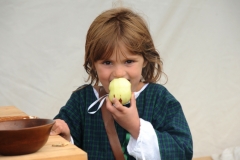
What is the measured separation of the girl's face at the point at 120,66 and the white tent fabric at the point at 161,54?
4.19ft

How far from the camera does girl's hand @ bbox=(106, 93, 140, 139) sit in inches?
88.9

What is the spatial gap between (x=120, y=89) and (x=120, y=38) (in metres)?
0.29

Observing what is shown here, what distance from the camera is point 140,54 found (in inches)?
101

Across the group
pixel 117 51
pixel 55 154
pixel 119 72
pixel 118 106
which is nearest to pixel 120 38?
pixel 117 51

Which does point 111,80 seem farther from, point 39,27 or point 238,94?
point 238,94

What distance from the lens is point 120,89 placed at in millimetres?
2336

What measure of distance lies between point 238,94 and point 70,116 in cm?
202

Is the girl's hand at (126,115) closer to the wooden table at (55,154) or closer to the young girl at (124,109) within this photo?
the young girl at (124,109)

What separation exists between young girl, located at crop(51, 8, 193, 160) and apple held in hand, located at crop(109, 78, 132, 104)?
0.13 ft

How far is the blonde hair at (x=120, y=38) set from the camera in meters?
2.51

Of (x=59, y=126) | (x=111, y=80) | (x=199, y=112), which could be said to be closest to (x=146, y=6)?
(x=199, y=112)

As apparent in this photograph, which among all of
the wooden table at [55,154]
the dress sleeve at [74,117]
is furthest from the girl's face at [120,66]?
the wooden table at [55,154]

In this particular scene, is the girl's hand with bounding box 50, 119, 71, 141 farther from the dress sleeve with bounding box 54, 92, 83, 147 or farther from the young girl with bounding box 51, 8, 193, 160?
the dress sleeve with bounding box 54, 92, 83, 147

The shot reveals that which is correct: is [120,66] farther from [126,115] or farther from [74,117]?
[74,117]
